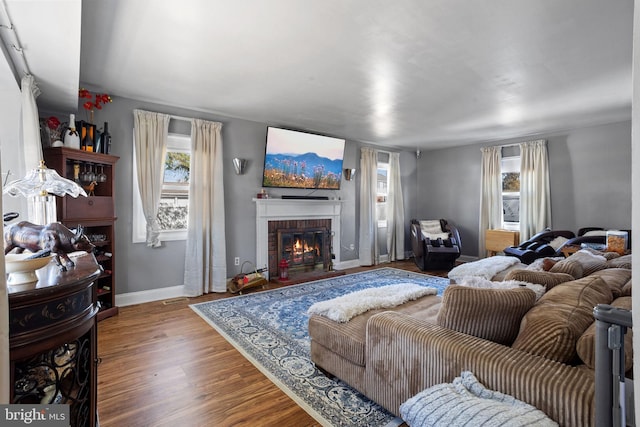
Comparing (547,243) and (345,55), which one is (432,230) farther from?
(345,55)

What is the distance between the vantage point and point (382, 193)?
6781 mm

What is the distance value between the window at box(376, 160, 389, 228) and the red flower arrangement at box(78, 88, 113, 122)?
476 centimetres

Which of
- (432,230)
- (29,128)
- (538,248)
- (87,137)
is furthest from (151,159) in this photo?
(538,248)

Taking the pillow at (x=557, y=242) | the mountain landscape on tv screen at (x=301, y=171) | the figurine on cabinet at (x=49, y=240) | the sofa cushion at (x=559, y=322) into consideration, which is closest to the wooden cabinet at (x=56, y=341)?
the figurine on cabinet at (x=49, y=240)

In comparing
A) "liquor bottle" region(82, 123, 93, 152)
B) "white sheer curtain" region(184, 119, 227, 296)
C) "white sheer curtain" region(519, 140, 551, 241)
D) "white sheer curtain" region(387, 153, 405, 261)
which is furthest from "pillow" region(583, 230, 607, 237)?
"liquor bottle" region(82, 123, 93, 152)

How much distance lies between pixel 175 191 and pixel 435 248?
433 cm

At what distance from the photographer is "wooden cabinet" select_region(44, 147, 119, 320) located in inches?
118

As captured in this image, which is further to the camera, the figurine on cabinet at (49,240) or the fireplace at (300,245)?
the fireplace at (300,245)

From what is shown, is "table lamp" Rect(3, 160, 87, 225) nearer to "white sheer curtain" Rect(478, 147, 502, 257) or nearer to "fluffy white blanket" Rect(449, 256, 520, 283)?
"fluffy white blanket" Rect(449, 256, 520, 283)

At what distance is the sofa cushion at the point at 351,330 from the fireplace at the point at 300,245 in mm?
2870

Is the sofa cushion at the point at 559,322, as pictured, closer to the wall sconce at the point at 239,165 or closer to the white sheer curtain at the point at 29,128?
the white sheer curtain at the point at 29,128

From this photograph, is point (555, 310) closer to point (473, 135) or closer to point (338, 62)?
point (338, 62)

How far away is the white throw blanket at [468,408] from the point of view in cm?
106

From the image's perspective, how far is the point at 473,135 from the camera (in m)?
5.77
